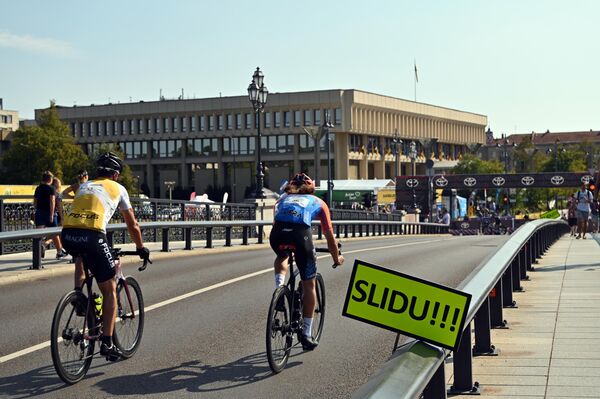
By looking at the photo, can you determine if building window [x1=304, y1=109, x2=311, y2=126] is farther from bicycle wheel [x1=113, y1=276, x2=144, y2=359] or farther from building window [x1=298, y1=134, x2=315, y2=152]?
bicycle wheel [x1=113, y1=276, x2=144, y2=359]

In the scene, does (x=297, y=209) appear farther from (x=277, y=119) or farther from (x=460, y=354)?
(x=277, y=119)

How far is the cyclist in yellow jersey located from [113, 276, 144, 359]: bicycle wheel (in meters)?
0.44

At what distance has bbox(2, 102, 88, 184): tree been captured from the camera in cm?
9969

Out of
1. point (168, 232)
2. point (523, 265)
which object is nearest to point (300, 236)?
point (523, 265)

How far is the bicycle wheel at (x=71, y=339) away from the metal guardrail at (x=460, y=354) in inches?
113

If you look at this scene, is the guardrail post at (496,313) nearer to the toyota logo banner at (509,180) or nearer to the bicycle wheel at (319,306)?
the bicycle wheel at (319,306)

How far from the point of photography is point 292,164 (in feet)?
427

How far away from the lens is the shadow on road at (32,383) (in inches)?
318

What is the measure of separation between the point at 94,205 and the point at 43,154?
309 feet

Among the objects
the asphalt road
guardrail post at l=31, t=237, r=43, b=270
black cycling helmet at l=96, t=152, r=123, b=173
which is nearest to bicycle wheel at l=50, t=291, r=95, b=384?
the asphalt road

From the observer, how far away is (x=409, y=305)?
591 cm

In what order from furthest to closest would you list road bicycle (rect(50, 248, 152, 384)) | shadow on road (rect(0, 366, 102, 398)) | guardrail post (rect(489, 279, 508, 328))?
guardrail post (rect(489, 279, 508, 328))
road bicycle (rect(50, 248, 152, 384))
shadow on road (rect(0, 366, 102, 398))

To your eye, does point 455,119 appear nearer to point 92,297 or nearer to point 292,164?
point 292,164

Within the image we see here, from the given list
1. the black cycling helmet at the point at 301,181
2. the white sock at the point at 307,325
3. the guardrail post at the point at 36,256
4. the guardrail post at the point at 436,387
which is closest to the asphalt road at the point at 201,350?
the white sock at the point at 307,325
